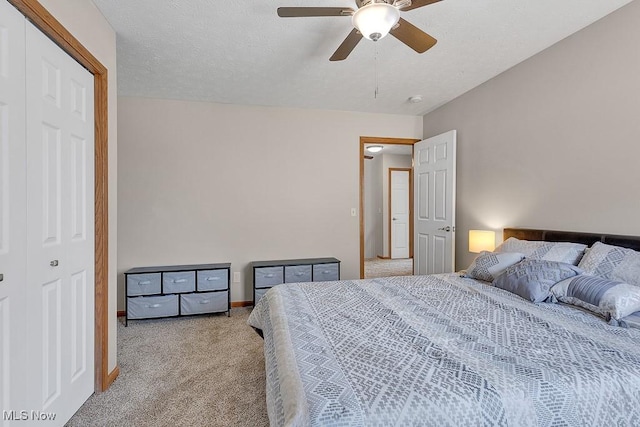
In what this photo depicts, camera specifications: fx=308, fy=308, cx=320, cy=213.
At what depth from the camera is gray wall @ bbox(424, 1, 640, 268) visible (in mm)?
2061

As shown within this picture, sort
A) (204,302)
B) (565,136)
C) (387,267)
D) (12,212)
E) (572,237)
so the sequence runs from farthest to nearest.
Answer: (387,267)
(204,302)
(565,136)
(572,237)
(12,212)

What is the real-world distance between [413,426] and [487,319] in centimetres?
92

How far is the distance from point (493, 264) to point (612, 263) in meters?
0.67

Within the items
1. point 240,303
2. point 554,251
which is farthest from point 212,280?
point 554,251

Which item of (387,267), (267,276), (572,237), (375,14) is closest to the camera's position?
(375,14)

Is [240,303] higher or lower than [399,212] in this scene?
lower

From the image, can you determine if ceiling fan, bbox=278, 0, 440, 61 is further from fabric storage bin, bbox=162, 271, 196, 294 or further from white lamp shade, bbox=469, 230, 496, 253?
fabric storage bin, bbox=162, 271, 196, 294

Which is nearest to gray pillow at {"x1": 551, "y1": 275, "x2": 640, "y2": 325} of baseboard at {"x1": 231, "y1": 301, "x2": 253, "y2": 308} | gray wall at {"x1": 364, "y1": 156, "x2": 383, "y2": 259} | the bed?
the bed

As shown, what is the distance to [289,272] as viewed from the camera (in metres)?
3.64

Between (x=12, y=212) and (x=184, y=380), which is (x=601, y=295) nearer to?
(x=184, y=380)

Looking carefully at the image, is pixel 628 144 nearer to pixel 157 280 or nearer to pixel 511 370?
pixel 511 370

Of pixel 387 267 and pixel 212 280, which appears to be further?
pixel 387 267

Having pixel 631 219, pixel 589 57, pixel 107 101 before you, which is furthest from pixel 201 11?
pixel 631 219

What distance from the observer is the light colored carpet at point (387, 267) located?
5.42 meters
